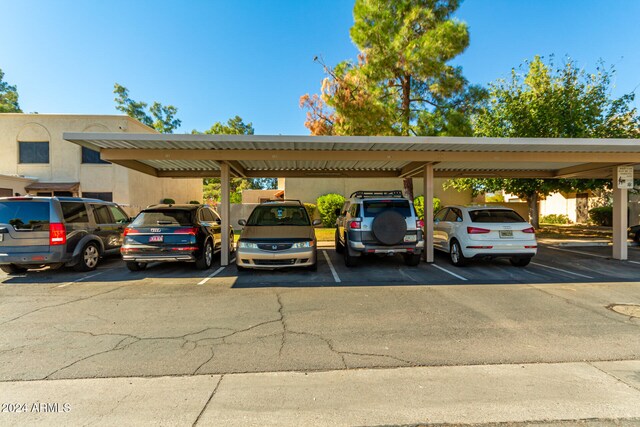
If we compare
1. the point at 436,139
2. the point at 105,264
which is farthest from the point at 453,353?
the point at 105,264

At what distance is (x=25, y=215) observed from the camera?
23.9 ft

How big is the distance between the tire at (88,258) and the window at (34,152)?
45.1ft

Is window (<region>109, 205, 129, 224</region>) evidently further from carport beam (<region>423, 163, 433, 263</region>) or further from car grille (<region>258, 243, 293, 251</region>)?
carport beam (<region>423, 163, 433, 263</region>)

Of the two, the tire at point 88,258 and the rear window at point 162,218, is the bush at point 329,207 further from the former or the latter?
the tire at point 88,258

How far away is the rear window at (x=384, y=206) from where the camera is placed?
27.4 ft

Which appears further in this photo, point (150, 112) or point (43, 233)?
point (150, 112)

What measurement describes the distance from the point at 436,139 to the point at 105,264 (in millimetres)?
9773

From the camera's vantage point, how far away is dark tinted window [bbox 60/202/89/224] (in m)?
7.78

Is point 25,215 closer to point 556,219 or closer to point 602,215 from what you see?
point 602,215

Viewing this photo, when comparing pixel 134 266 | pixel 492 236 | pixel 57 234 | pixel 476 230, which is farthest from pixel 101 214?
pixel 492 236

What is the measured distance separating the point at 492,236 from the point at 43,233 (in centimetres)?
1056

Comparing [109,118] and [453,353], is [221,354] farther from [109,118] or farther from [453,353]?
[109,118]

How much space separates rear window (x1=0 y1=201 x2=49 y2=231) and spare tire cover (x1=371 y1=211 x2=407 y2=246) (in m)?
7.61

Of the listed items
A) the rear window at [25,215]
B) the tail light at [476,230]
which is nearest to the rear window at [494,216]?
the tail light at [476,230]
